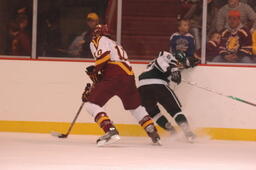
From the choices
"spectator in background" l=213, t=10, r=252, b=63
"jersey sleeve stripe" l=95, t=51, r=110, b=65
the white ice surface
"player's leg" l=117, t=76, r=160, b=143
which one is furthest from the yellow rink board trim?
"jersey sleeve stripe" l=95, t=51, r=110, b=65

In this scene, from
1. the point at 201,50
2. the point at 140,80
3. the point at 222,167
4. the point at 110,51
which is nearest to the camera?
the point at 222,167

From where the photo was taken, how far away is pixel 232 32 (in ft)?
27.2

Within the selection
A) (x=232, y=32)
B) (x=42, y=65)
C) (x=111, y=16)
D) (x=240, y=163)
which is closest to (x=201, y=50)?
(x=232, y=32)

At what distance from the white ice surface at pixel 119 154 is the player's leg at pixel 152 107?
16 cm

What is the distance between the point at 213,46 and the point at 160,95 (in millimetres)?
1072

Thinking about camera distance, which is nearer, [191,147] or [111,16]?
[191,147]

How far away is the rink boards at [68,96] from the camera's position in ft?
25.4

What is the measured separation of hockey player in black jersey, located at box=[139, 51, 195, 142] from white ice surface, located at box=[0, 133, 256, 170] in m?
0.19

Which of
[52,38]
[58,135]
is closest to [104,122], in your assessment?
[58,135]

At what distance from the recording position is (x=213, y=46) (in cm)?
820

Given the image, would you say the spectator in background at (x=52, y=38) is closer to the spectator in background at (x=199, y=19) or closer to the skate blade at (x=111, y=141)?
the spectator in background at (x=199, y=19)

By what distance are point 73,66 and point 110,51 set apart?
3.52ft

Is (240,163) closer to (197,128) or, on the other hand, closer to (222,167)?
(222,167)

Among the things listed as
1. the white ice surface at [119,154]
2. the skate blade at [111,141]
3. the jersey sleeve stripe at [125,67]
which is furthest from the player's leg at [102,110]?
the jersey sleeve stripe at [125,67]
